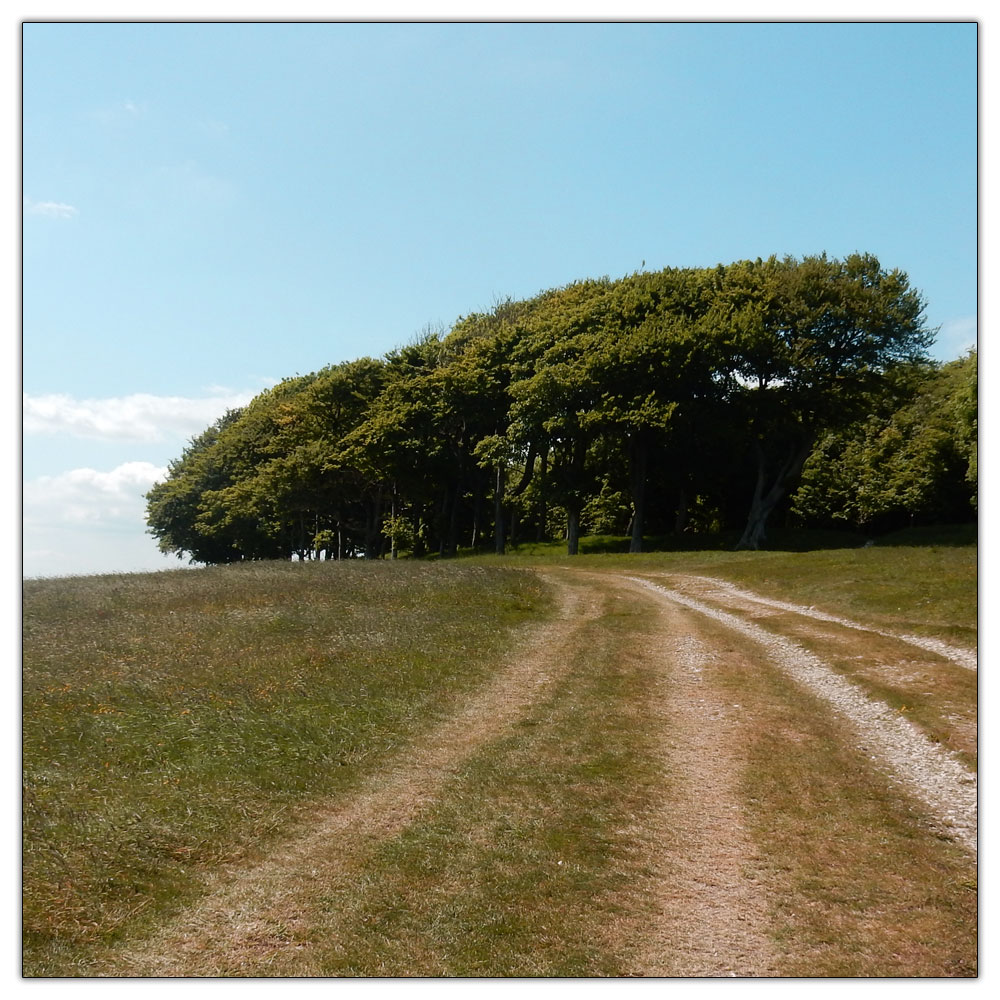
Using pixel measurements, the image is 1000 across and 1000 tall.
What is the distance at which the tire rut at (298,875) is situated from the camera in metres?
7.78

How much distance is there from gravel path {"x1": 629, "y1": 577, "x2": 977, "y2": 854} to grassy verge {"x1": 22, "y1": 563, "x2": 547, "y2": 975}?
8.90 metres

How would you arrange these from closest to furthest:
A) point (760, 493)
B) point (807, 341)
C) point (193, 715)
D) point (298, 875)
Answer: point (298, 875)
point (193, 715)
point (807, 341)
point (760, 493)

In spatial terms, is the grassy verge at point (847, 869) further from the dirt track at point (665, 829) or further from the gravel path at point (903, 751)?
the gravel path at point (903, 751)

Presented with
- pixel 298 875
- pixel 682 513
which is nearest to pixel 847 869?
pixel 298 875

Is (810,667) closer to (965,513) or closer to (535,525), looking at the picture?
(965,513)

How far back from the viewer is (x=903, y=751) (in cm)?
1448

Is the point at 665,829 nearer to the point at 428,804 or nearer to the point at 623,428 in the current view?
the point at 428,804

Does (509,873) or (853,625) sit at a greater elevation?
(853,625)

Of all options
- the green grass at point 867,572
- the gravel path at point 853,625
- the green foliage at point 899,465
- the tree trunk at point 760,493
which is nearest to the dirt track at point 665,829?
the gravel path at point 853,625

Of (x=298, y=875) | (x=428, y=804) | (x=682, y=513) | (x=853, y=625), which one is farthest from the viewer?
(x=682, y=513)

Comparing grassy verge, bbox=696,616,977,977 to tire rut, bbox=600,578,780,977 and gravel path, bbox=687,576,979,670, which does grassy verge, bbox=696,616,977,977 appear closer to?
tire rut, bbox=600,578,780,977

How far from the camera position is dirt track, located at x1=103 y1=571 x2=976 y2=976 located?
26.0 ft

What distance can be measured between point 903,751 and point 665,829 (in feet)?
20.2

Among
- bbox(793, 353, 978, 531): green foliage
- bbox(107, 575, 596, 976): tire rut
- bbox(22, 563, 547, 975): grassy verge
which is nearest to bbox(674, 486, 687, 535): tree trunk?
bbox(793, 353, 978, 531): green foliage
